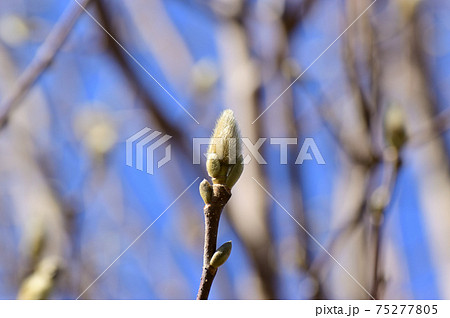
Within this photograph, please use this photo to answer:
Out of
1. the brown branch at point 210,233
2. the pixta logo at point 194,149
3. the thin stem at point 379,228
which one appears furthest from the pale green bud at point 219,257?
the pixta logo at point 194,149

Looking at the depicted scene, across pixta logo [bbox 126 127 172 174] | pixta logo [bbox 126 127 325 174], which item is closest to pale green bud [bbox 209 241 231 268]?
pixta logo [bbox 126 127 325 174]

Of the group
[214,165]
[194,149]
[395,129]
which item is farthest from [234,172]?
[194,149]

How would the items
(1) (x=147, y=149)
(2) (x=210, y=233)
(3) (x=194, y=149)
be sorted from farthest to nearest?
(1) (x=147, y=149) < (3) (x=194, y=149) < (2) (x=210, y=233)

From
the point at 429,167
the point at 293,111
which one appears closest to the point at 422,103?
the point at 429,167

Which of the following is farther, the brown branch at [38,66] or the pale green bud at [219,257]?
the brown branch at [38,66]

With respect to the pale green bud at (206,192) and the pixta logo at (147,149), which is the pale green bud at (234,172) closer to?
the pale green bud at (206,192)

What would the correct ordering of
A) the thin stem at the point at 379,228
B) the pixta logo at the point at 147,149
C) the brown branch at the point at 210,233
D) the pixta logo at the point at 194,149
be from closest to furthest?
the brown branch at the point at 210,233
the thin stem at the point at 379,228
the pixta logo at the point at 194,149
the pixta logo at the point at 147,149

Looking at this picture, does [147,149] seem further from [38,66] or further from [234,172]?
[234,172]
